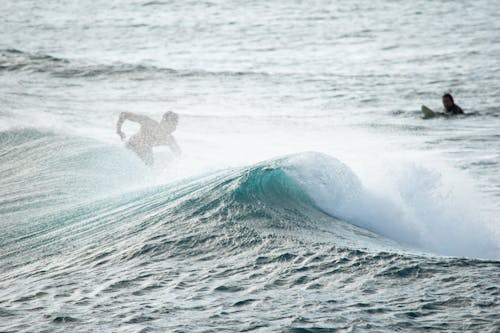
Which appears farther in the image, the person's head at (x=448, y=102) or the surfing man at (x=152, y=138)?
the person's head at (x=448, y=102)

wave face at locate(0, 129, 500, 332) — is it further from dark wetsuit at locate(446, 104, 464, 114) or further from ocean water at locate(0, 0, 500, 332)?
dark wetsuit at locate(446, 104, 464, 114)

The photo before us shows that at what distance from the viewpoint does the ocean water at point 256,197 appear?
5766 mm

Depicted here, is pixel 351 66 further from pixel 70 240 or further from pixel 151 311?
pixel 151 311

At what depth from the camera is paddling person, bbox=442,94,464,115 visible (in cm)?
1788

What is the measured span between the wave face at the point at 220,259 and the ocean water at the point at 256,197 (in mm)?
25

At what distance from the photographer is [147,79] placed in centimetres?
2519

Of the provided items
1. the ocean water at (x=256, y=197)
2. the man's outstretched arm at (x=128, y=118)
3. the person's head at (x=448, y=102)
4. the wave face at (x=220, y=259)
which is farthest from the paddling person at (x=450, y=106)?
the wave face at (x=220, y=259)

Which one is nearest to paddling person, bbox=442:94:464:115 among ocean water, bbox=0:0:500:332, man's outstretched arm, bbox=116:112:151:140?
ocean water, bbox=0:0:500:332

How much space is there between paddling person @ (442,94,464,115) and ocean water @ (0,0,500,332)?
33 cm

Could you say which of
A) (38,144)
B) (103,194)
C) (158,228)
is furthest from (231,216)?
(38,144)

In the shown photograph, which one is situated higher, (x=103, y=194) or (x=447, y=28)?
(x=447, y=28)

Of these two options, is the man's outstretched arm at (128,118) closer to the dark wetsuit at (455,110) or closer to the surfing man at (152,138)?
the surfing man at (152,138)

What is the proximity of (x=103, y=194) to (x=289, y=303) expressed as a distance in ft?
18.4

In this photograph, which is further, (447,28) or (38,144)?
(447,28)
